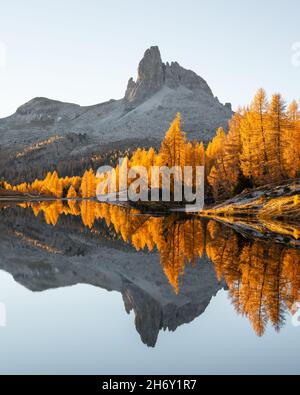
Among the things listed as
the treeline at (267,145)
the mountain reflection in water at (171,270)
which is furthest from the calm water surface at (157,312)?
the treeline at (267,145)

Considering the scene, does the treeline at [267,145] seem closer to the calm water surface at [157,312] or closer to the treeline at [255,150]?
the treeline at [255,150]

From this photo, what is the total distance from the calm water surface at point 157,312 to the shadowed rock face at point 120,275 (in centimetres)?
6

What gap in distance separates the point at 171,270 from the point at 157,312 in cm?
611

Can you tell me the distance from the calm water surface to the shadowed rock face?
6 cm

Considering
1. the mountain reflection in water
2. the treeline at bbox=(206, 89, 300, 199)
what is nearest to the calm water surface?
the mountain reflection in water

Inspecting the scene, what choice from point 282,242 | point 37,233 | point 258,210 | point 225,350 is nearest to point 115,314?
point 225,350

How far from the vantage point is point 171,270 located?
18.6m

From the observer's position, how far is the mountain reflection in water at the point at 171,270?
1218 cm

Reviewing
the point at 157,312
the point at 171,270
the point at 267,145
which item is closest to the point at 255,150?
the point at 267,145

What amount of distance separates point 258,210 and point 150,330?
133ft

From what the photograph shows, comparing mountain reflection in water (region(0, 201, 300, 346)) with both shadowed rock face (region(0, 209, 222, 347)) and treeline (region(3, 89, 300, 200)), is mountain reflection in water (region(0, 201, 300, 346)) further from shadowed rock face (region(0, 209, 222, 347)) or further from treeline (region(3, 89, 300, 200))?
treeline (region(3, 89, 300, 200))

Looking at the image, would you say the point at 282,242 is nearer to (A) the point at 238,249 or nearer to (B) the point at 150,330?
(A) the point at 238,249

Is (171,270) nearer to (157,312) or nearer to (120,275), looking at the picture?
(120,275)

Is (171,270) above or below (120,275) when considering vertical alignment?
Answer: above
